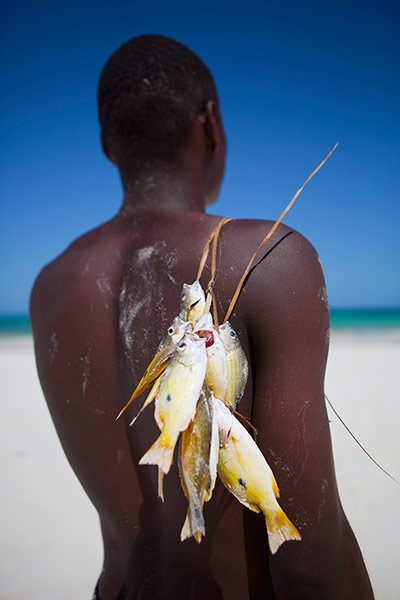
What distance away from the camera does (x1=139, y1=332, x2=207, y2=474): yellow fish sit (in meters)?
0.78

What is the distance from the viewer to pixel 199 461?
0.81 metres

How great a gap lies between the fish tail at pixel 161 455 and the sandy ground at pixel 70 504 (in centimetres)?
325

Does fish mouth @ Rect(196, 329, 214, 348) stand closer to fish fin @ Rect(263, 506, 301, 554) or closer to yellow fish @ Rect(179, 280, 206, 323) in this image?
yellow fish @ Rect(179, 280, 206, 323)

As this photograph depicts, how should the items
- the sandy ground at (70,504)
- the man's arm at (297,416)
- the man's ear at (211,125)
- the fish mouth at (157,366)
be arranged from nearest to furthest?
the fish mouth at (157,366)
the man's arm at (297,416)
the man's ear at (211,125)
the sandy ground at (70,504)

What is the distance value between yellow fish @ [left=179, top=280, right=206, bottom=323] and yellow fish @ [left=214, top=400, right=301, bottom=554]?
0.64 ft

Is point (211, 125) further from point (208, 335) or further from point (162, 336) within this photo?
point (208, 335)

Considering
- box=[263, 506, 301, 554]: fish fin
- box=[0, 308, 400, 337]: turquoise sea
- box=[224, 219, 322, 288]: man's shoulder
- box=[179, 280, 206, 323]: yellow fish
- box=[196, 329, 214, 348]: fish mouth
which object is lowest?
box=[0, 308, 400, 337]: turquoise sea

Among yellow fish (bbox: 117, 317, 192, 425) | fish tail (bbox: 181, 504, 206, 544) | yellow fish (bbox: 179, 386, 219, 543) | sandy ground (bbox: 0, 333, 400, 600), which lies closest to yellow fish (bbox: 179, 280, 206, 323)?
yellow fish (bbox: 117, 317, 192, 425)

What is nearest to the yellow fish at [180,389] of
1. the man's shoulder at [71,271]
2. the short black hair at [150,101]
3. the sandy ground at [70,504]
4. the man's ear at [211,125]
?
the man's shoulder at [71,271]

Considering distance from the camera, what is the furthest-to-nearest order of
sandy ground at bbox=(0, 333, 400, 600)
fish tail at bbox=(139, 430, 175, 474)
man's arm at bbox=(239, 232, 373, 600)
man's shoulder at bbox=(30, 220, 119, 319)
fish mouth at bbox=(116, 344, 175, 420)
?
sandy ground at bbox=(0, 333, 400, 600) < man's shoulder at bbox=(30, 220, 119, 319) < man's arm at bbox=(239, 232, 373, 600) < fish mouth at bbox=(116, 344, 175, 420) < fish tail at bbox=(139, 430, 175, 474)

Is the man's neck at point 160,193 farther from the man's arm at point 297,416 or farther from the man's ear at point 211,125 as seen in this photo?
the man's arm at point 297,416

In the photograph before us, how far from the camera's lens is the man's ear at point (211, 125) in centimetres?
148

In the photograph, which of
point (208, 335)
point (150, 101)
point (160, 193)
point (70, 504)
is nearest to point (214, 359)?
point (208, 335)

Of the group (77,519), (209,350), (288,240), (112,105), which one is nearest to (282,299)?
(288,240)
